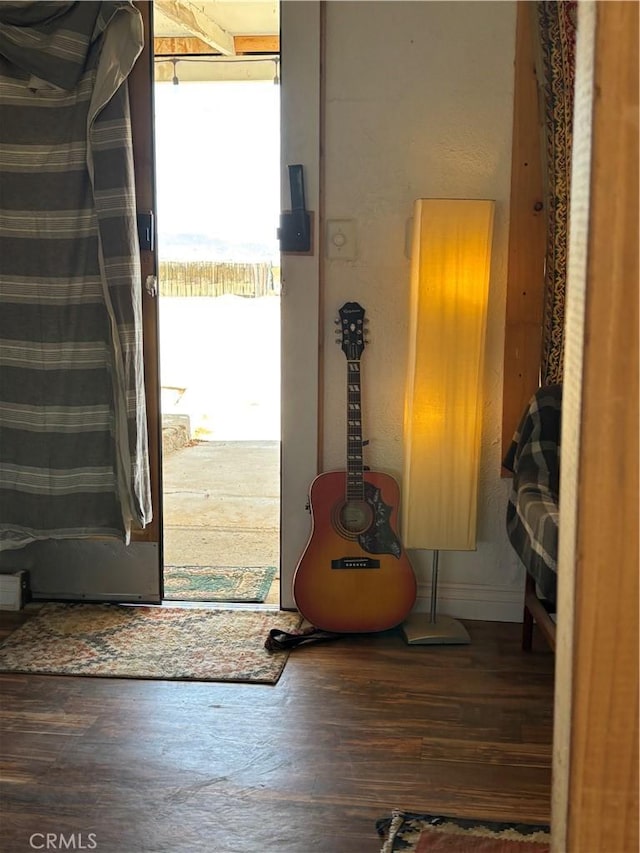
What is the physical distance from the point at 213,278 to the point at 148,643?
4837 millimetres

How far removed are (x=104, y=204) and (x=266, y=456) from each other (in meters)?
3.40

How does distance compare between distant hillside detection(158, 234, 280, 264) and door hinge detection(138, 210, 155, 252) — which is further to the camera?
distant hillside detection(158, 234, 280, 264)

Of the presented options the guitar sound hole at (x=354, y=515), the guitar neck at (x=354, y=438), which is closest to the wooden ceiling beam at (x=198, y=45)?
the guitar neck at (x=354, y=438)

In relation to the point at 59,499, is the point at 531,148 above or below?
above

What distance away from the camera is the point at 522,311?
109 inches

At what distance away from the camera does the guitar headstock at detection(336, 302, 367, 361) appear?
2.76 meters

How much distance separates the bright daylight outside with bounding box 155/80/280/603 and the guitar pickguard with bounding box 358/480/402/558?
63 centimetres

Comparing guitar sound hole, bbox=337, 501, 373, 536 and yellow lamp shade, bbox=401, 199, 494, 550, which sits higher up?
yellow lamp shade, bbox=401, 199, 494, 550

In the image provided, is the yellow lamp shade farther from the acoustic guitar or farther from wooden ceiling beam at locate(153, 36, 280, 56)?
wooden ceiling beam at locate(153, 36, 280, 56)

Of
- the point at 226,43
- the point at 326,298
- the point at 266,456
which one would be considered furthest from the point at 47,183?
the point at 266,456

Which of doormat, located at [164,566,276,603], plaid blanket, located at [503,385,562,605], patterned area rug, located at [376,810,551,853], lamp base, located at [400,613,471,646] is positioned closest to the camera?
patterned area rug, located at [376,810,551,853]

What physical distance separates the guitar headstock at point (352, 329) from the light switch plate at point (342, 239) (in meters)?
0.18

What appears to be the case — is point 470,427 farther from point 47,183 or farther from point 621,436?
point 621,436

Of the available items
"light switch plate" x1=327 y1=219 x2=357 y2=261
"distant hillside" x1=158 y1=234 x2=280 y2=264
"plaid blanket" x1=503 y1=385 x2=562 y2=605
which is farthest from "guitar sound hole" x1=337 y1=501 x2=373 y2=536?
"distant hillside" x1=158 y1=234 x2=280 y2=264
